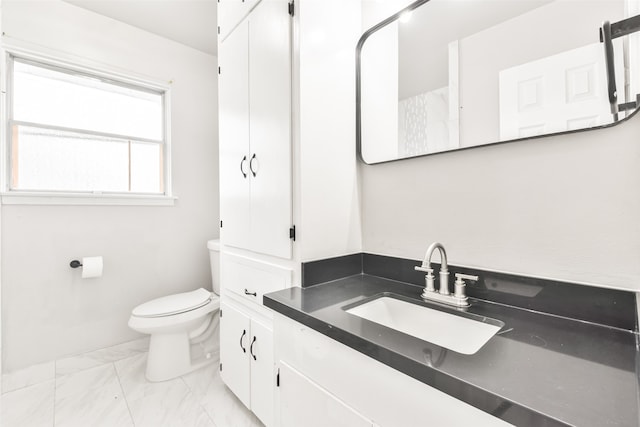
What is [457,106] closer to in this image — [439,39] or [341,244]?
[439,39]

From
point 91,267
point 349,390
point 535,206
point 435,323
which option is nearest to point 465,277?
point 435,323

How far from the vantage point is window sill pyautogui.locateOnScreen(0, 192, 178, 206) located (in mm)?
1656

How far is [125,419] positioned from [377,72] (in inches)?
84.5

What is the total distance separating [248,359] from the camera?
4.42ft

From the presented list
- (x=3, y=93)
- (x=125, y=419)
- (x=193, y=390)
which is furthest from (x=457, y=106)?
(x=3, y=93)

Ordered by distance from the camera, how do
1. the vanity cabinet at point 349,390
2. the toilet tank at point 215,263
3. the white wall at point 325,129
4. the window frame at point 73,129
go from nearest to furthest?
the vanity cabinet at point 349,390, the white wall at point 325,129, the window frame at point 73,129, the toilet tank at point 215,263

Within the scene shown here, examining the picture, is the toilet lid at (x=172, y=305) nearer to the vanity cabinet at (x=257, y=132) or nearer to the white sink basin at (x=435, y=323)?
the vanity cabinet at (x=257, y=132)

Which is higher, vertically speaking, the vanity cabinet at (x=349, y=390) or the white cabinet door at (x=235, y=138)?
the white cabinet door at (x=235, y=138)

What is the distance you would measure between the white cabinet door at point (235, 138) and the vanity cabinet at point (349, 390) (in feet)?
2.12

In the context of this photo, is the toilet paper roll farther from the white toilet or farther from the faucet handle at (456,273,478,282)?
the faucet handle at (456,273,478,282)

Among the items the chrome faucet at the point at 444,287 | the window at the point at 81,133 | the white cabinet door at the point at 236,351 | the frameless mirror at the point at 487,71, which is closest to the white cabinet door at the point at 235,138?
the white cabinet door at the point at 236,351

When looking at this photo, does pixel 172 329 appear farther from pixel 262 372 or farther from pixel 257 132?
pixel 257 132

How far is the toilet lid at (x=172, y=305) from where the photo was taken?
1715 millimetres

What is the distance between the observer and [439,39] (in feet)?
3.50
